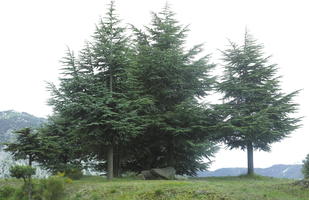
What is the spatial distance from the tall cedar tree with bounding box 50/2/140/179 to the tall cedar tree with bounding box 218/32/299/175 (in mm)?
8267

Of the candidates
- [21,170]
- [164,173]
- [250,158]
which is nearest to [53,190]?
[21,170]

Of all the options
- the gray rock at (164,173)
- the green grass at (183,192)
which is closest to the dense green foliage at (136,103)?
the gray rock at (164,173)

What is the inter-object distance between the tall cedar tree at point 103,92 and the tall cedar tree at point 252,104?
325 inches

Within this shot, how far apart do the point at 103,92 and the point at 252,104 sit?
12414 millimetres

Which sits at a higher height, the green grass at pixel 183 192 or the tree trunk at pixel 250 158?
the tree trunk at pixel 250 158

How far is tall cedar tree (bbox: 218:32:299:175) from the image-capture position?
23406 millimetres

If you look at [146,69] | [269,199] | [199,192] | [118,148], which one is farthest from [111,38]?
[269,199]

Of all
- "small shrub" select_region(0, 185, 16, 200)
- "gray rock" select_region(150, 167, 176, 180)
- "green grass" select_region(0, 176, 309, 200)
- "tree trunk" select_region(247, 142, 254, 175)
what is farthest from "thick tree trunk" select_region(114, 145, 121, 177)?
"tree trunk" select_region(247, 142, 254, 175)

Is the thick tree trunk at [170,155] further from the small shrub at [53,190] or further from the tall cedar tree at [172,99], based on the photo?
the small shrub at [53,190]

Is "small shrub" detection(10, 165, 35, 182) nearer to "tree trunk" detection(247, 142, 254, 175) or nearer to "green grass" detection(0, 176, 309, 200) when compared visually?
"green grass" detection(0, 176, 309, 200)

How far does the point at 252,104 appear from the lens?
2484 centimetres

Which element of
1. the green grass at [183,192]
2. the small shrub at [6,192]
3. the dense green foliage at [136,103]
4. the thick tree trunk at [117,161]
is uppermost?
the dense green foliage at [136,103]

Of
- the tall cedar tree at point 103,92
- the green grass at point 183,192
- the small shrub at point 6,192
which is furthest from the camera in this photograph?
the tall cedar tree at point 103,92

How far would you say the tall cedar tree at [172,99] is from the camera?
2384 centimetres
